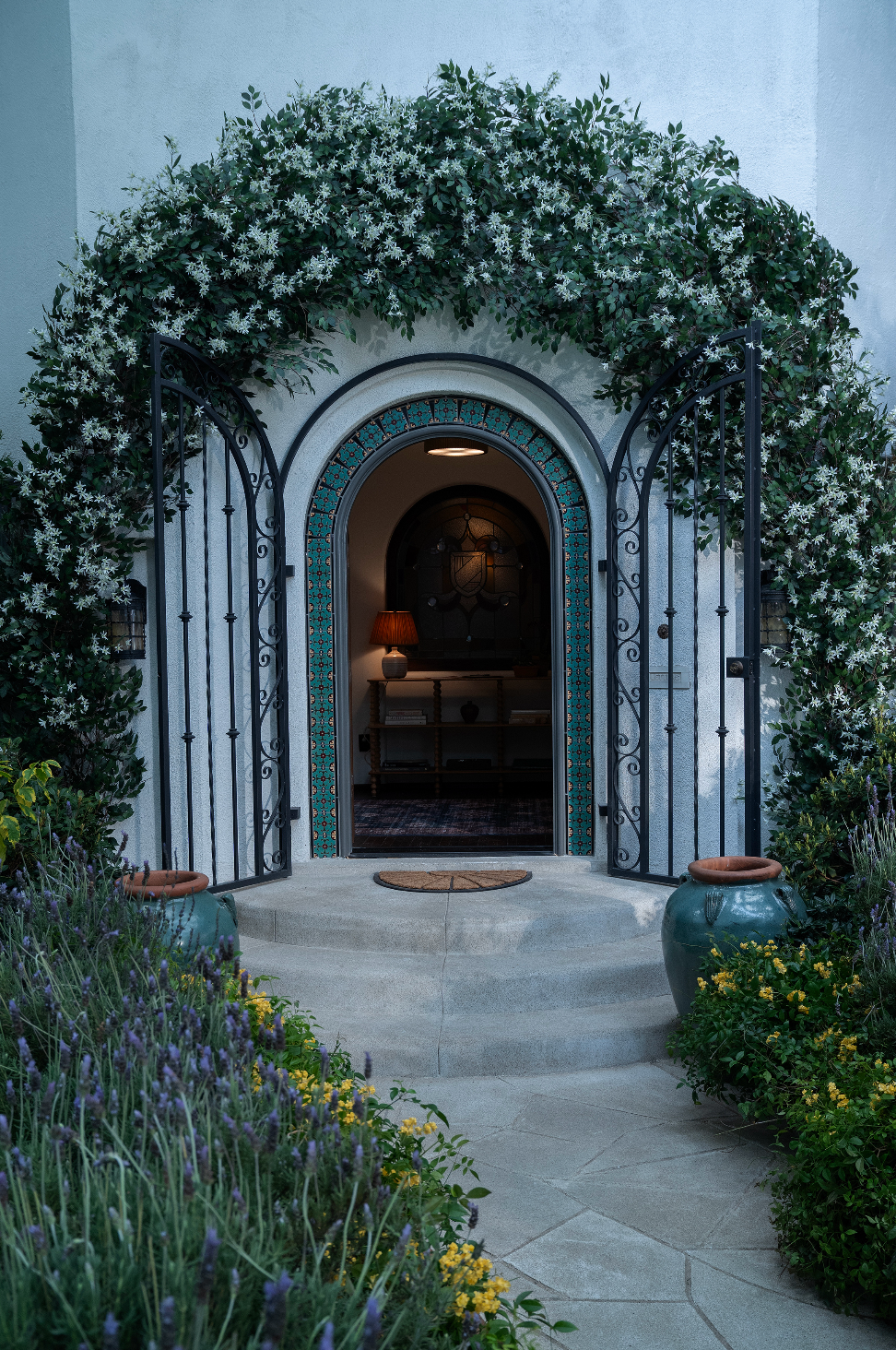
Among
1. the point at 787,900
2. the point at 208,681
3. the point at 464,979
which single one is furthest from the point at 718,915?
the point at 208,681

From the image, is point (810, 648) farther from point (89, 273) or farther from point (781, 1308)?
point (89, 273)

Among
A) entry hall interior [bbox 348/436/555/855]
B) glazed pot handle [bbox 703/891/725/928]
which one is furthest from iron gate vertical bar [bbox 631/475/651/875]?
entry hall interior [bbox 348/436/555/855]

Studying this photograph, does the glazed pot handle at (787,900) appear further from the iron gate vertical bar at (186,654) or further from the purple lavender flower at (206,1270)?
the purple lavender flower at (206,1270)

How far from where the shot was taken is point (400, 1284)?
6.08ft

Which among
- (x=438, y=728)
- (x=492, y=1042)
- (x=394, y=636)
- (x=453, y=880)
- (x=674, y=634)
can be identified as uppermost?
(x=394, y=636)

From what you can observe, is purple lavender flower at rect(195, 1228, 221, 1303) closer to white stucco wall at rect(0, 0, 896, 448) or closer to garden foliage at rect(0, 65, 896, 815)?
garden foliage at rect(0, 65, 896, 815)

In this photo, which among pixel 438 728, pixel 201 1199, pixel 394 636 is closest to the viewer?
pixel 201 1199

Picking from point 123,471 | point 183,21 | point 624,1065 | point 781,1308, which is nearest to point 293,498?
point 123,471

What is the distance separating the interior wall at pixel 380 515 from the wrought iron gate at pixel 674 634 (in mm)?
4407

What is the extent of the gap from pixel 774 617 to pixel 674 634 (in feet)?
1.83

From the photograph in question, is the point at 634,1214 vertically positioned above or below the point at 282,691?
below

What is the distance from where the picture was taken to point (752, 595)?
4621mm

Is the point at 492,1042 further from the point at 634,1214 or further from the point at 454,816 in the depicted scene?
the point at 454,816

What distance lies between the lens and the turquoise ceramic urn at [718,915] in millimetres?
4102
